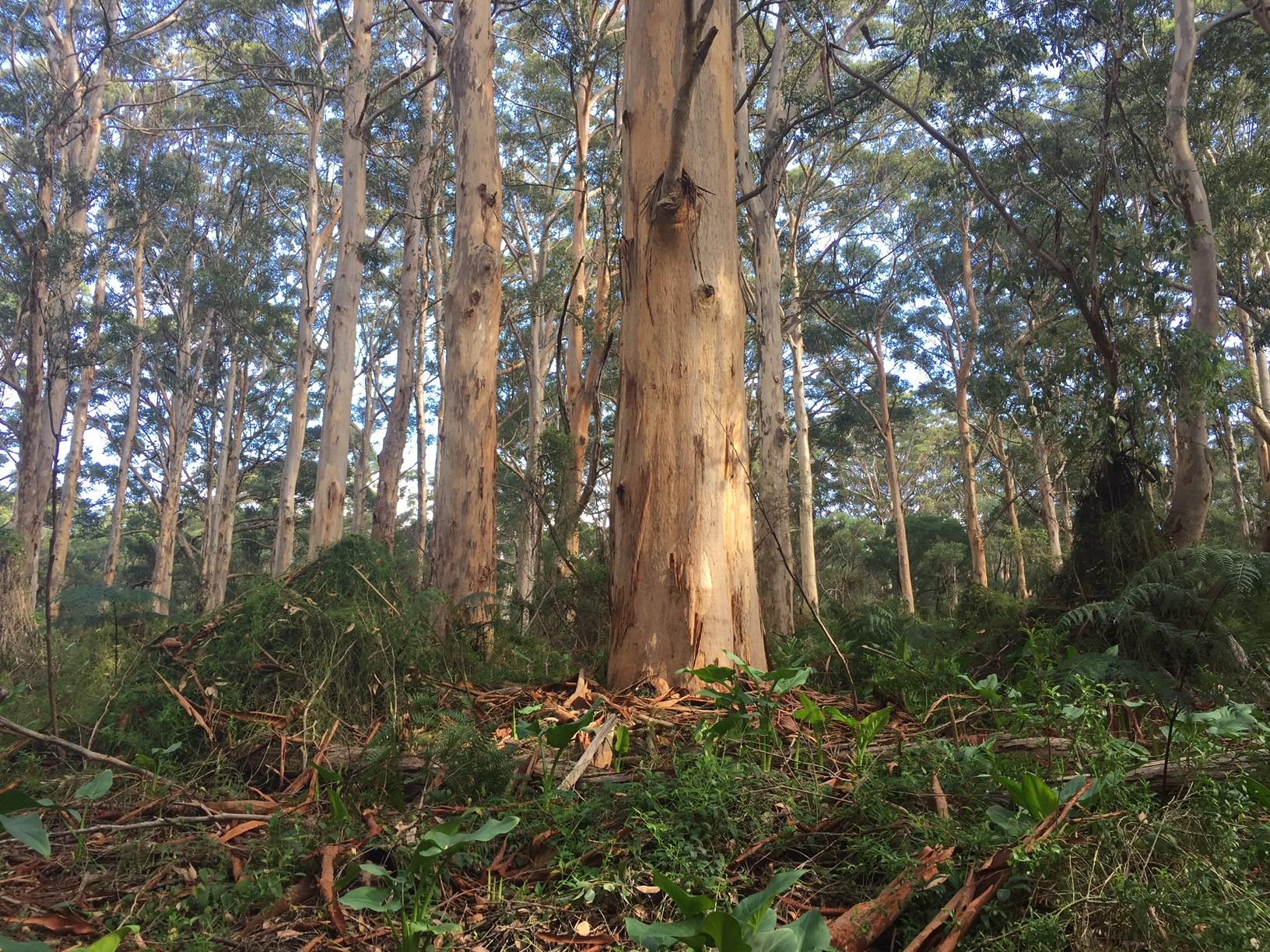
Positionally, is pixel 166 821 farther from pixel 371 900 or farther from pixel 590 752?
pixel 590 752

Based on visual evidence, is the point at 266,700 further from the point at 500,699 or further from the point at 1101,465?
the point at 1101,465

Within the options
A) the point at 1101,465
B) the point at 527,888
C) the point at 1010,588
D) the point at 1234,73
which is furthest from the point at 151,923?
the point at 1234,73

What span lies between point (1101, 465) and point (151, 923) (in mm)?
4905

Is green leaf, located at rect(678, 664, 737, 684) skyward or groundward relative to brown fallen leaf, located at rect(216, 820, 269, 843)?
skyward

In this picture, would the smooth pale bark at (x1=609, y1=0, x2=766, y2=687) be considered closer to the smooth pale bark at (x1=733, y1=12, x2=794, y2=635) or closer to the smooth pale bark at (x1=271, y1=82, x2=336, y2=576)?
the smooth pale bark at (x1=733, y1=12, x2=794, y2=635)

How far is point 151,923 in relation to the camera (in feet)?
5.29

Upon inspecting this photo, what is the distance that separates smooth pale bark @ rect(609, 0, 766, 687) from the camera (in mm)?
3025

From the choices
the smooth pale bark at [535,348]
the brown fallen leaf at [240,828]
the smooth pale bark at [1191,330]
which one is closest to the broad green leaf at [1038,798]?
the brown fallen leaf at [240,828]

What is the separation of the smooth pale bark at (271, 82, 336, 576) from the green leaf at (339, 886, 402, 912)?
436 inches

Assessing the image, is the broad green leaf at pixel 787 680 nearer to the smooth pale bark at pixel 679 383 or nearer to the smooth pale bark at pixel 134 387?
the smooth pale bark at pixel 679 383

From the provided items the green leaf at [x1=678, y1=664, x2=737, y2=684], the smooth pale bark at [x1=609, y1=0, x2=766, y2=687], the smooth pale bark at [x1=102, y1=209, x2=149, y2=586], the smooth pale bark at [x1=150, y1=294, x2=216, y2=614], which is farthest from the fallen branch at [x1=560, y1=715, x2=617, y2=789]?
the smooth pale bark at [x1=102, y1=209, x2=149, y2=586]

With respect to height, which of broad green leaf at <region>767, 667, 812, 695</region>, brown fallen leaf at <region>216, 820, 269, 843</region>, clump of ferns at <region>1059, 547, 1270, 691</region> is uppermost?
clump of ferns at <region>1059, 547, 1270, 691</region>

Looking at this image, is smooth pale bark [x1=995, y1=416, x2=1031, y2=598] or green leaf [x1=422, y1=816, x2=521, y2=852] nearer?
green leaf [x1=422, y1=816, x2=521, y2=852]

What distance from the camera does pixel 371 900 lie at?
1.53m
